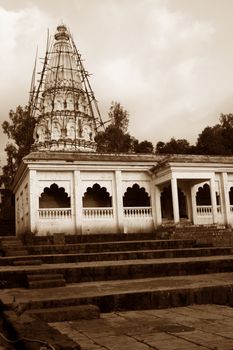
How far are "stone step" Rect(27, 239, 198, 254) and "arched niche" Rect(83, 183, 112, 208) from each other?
897 centimetres

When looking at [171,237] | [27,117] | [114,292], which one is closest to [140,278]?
[114,292]

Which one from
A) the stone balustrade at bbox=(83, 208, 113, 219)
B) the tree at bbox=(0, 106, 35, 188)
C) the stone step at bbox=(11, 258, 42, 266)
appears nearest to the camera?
the stone step at bbox=(11, 258, 42, 266)

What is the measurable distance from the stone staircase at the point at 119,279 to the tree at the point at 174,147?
29.6 meters

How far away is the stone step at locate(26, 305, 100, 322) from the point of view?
5480mm

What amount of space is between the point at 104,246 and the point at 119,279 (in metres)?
4.85

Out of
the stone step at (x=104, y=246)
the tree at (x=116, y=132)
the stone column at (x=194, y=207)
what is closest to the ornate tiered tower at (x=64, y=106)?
the tree at (x=116, y=132)

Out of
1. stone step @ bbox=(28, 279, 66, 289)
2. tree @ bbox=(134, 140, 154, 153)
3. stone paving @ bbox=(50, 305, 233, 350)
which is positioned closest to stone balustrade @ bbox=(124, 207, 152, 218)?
stone step @ bbox=(28, 279, 66, 289)

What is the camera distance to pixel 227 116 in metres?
46.1

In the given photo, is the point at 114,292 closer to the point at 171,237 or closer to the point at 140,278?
the point at 140,278

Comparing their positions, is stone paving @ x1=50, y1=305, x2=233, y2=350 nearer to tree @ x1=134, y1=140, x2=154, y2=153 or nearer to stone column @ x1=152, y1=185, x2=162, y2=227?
stone column @ x1=152, y1=185, x2=162, y2=227

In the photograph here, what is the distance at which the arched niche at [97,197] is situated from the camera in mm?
23312

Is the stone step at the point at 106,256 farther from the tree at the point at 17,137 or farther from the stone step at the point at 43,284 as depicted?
the tree at the point at 17,137

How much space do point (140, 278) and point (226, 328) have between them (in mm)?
4707

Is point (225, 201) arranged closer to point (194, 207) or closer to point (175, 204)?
point (194, 207)
